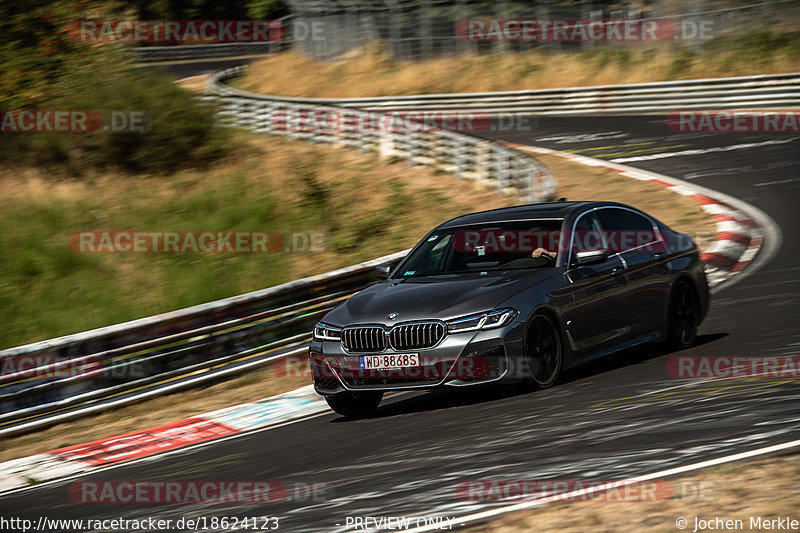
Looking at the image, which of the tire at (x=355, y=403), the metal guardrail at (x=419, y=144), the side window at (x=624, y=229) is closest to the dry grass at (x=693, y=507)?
the tire at (x=355, y=403)

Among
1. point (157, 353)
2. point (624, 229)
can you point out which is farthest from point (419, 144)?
point (624, 229)

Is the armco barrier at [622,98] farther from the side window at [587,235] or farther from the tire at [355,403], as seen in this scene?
the tire at [355,403]

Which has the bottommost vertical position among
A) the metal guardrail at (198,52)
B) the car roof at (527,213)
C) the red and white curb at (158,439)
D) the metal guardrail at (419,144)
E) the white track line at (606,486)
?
the red and white curb at (158,439)

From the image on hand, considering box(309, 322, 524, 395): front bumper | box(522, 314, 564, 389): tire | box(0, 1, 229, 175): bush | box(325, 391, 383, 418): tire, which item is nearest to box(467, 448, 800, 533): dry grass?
box(309, 322, 524, 395): front bumper

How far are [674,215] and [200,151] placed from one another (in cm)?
1282

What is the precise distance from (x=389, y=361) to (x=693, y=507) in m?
3.66

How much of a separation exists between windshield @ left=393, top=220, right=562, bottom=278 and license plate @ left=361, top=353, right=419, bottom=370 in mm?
1127

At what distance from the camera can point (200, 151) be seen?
2631 centimetres

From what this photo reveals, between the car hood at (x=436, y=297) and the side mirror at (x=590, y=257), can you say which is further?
the side mirror at (x=590, y=257)

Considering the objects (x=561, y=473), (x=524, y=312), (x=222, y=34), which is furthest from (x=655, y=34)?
(x=222, y=34)

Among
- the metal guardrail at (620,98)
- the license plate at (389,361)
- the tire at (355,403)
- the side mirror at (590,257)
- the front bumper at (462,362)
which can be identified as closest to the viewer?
the front bumper at (462,362)

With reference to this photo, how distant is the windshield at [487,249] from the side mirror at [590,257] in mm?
220

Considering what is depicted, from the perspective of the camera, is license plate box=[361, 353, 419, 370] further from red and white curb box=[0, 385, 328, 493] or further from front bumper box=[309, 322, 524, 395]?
red and white curb box=[0, 385, 328, 493]

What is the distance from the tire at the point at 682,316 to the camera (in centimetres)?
1002
